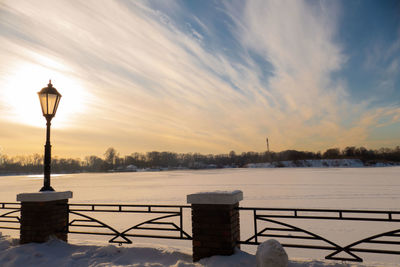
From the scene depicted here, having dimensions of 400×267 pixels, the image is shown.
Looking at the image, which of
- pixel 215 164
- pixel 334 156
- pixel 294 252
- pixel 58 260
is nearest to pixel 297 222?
pixel 294 252

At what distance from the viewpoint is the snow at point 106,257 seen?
4576mm

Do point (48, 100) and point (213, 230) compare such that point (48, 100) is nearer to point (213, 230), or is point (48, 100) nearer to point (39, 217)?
Result: point (39, 217)

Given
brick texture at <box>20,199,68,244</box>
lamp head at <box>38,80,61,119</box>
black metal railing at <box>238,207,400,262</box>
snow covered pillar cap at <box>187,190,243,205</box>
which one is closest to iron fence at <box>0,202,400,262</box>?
black metal railing at <box>238,207,400,262</box>

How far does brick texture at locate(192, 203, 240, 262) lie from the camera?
472cm

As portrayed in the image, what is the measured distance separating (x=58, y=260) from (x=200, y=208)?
2.83 meters

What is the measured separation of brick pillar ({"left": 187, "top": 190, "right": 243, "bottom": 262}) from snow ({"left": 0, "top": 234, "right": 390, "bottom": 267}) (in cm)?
16

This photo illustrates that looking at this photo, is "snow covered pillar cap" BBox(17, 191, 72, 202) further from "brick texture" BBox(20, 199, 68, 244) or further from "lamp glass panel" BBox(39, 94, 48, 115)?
"lamp glass panel" BBox(39, 94, 48, 115)

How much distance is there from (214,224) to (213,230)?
104mm

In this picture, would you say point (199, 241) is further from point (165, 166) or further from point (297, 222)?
point (165, 166)

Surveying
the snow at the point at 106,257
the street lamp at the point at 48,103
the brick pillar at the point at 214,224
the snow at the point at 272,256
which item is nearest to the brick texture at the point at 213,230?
the brick pillar at the point at 214,224

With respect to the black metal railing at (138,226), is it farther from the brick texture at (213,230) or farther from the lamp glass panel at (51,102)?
the lamp glass panel at (51,102)

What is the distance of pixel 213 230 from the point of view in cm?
479

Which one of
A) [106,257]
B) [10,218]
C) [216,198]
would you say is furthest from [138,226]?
[10,218]

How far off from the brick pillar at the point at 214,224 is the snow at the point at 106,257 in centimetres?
16
